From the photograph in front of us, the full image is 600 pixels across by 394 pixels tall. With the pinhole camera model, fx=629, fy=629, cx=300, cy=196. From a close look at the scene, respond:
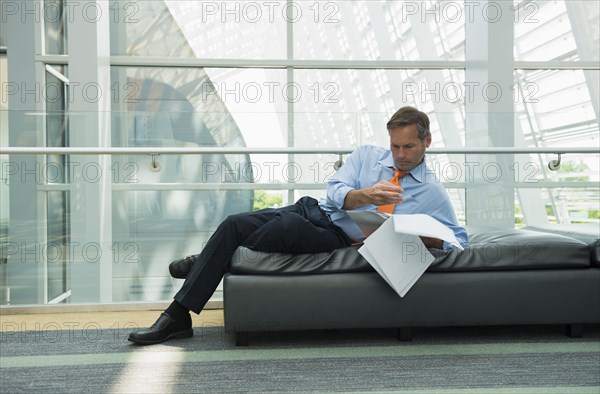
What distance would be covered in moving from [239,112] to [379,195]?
45.8 inches

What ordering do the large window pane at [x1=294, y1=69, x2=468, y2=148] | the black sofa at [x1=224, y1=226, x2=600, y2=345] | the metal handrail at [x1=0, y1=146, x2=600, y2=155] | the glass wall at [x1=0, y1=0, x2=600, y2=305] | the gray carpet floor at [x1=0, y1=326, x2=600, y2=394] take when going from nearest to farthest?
the gray carpet floor at [x1=0, y1=326, x2=600, y2=394] → the black sofa at [x1=224, y1=226, x2=600, y2=345] → the metal handrail at [x1=0, y1=146, x2=600, y2=155] → the glass wall at [x1=0, y1=0, x2=600, y2=305] → the large window pane at [x1=294, y1=69, x2=468, y2=148]

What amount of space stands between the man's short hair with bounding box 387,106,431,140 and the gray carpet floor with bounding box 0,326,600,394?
2.86 ft

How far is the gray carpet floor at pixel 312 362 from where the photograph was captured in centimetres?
195

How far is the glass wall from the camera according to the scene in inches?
130

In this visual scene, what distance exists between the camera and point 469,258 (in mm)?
2561

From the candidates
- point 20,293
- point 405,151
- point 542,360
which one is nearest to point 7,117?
point 20,293

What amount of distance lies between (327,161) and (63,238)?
4.79 feet

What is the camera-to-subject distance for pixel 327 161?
3.39 m

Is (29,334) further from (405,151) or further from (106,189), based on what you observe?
(405,151)

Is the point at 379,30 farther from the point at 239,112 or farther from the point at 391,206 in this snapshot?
the point at 391,206

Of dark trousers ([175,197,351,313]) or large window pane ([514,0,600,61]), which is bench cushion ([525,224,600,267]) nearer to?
dark trousers ([175,197,351,313])

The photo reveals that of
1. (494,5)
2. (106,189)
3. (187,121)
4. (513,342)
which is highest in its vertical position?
(494,5)

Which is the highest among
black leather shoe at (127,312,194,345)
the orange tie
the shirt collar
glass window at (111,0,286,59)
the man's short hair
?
glass window at (111,0,286,59)

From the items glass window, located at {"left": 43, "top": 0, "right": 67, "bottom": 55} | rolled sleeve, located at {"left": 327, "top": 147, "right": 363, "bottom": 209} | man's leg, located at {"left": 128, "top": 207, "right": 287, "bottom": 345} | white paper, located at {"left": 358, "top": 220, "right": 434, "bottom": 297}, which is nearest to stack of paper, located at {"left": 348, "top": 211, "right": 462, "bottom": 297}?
white paper, located at {"left": 358, "top": 220, "right": 434, "bottom": 297}
